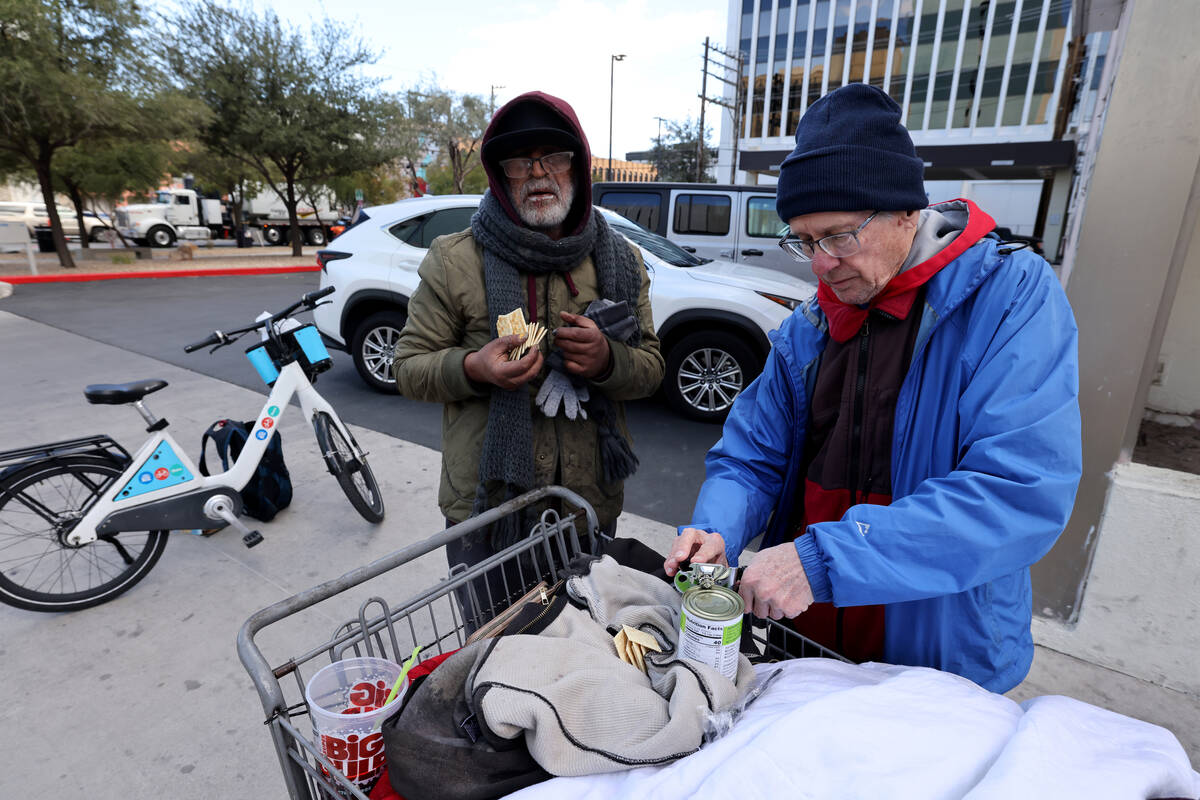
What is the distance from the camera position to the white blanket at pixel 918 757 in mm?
808

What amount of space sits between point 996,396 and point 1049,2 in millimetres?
46492

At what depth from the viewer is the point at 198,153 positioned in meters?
21.8

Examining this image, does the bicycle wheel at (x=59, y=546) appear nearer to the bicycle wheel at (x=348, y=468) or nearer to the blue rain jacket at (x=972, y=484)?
the bicycle wheel at (x=348, y=468)

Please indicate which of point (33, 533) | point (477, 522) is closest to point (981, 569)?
point (477, 522)

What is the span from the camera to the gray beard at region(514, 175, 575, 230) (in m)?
1.96

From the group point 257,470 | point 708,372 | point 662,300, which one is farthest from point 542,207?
point 708,372

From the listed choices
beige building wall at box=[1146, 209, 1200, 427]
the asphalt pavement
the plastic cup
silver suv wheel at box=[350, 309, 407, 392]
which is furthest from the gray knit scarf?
silver suv wheel at box=[350, 309, 407, 392]

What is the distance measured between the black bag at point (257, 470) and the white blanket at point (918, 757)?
3.56 meters

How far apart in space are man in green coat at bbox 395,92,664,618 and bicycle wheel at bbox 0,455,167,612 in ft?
7.09

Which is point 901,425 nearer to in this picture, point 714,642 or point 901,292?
point 901,292

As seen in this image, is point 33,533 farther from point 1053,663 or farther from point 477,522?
point 1053,663

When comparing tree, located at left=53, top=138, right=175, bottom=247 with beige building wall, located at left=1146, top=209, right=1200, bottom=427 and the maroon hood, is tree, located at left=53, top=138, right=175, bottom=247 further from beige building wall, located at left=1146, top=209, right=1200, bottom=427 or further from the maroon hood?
beige building wall, located at left=1146, top=209, right=1200, bottom=427

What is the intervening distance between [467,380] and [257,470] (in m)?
2.66

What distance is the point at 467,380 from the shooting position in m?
1.92
